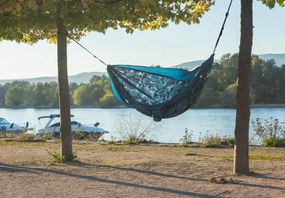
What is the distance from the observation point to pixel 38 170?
9492 mm

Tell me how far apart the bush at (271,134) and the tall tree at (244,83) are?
23.1 ft

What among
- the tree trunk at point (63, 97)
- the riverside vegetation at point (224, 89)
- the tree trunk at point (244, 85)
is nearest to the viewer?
the tree trunk at point (244, 85)

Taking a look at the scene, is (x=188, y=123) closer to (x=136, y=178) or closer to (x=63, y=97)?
(x=63, y=97)

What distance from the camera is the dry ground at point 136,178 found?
287 inches

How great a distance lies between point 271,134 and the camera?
53.3 ft

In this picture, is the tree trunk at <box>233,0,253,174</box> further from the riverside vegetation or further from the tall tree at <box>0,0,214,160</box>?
the riverside vegetation

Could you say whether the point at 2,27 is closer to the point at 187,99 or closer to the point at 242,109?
the point at 187,99

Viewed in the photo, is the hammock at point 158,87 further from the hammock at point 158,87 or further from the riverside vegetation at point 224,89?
the riverside vegetation at point 224,89

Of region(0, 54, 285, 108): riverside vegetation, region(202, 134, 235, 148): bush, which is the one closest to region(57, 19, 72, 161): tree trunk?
region(202, 134, 235, 148): bush

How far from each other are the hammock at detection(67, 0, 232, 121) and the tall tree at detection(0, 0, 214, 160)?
3.04ft

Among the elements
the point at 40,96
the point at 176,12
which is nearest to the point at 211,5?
the point at 176,12

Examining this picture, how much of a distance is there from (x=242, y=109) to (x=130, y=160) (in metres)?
3.15

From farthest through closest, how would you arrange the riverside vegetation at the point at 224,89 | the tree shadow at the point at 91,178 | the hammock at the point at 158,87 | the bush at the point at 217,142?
1. the riverside vegetation at the point at 224,89
2. the bush at the point at 217,142
3. the hammock at the point at 158,87
4. the tree shadow at the point at 91,178

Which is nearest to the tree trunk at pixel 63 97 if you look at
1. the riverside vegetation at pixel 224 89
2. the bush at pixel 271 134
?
the bush at pixel 271 134
